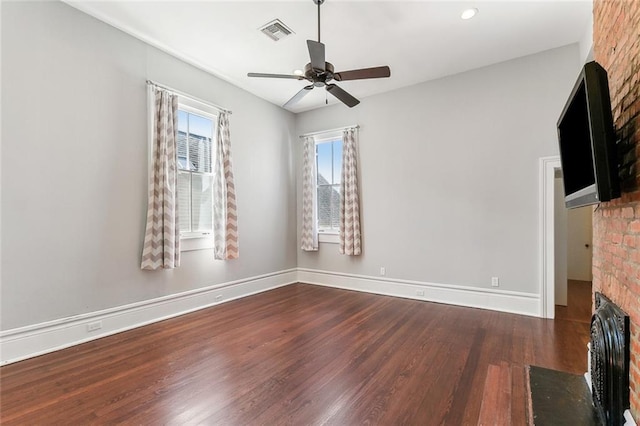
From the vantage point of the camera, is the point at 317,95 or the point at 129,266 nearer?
the point at 129,266

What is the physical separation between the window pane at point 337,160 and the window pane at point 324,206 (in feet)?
0.80

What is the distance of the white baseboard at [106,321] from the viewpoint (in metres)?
2.58

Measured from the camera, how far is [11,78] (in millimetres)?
2562

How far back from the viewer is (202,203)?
13.9 feet

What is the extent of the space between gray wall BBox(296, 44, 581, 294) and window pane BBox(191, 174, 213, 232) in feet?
8.27

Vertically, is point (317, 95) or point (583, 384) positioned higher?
point (317, 95)

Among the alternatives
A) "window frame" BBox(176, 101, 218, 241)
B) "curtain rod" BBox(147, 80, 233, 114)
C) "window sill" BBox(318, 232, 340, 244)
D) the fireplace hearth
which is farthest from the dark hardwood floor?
"curtain rod" BBox(147, 80, 233, 114)

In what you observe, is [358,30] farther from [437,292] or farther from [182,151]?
[437,292]

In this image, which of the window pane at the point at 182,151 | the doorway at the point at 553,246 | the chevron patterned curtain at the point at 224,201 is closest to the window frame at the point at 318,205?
the chevron patterned curtain at the point at 224,201

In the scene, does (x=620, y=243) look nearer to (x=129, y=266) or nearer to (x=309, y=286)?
(x=129, y=266)

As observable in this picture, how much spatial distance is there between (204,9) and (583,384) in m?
4.54

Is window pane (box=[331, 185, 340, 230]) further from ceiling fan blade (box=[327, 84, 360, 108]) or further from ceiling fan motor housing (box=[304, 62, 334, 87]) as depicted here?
ceiling fan motor housing (box=[304, 62, 334, 87])

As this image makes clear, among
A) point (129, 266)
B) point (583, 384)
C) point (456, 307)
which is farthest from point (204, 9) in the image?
point (456, 307)

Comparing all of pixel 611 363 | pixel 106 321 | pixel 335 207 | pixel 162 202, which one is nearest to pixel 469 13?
pixel 611 363
